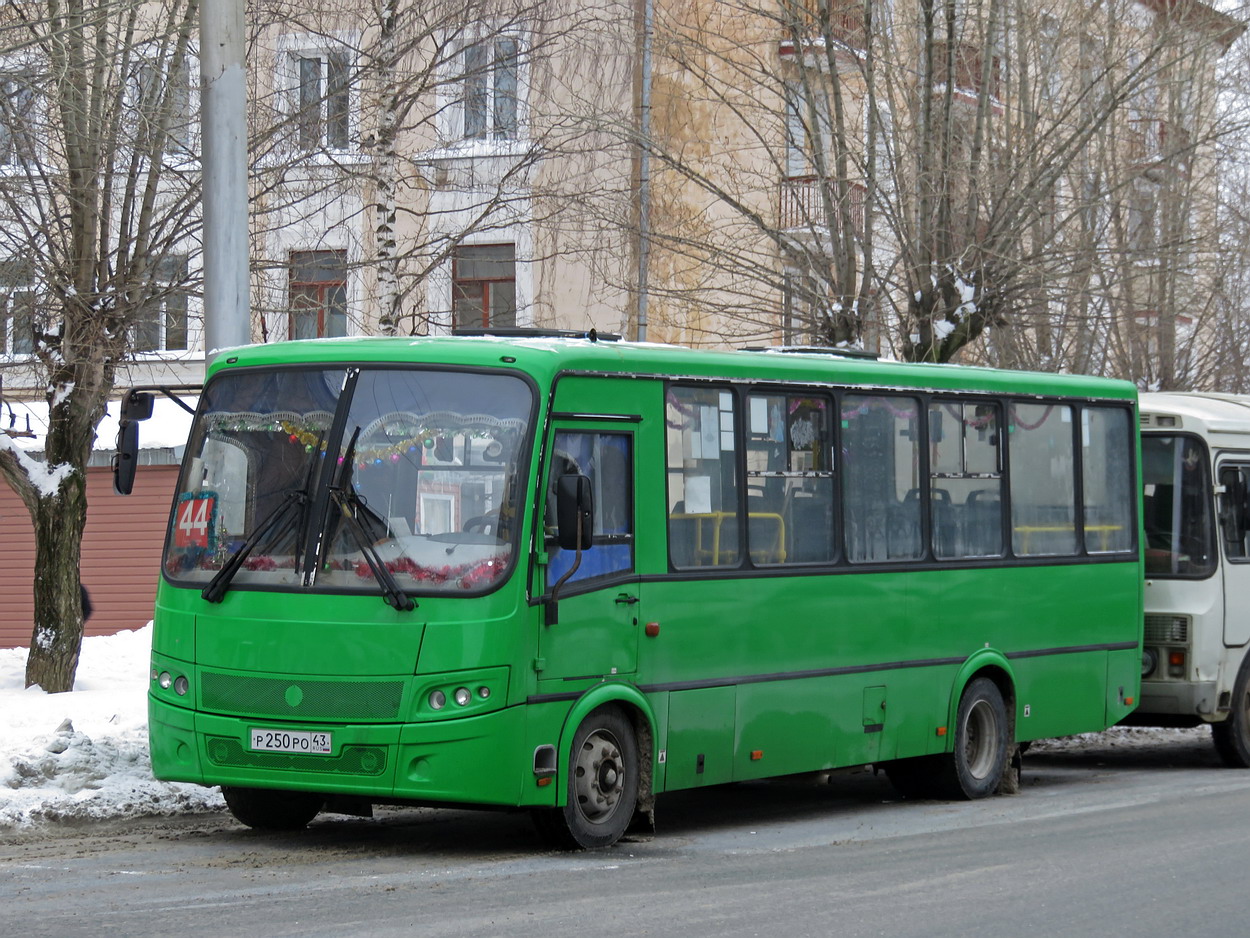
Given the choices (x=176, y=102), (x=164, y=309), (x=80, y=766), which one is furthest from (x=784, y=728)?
(x=164, y=309)

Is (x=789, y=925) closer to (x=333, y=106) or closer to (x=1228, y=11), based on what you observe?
(x=333, y=106)

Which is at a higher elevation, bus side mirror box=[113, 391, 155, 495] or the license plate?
bus side mirror box=[113, 391, 155, 495]

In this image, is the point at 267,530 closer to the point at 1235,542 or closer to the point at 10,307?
the point at 10,307

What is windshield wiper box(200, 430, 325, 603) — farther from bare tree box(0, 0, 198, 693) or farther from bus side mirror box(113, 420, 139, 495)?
bare tree box(0, 0, 198, 693)

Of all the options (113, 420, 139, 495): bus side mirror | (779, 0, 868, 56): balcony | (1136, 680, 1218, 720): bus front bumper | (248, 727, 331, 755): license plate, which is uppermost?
(779, 0, 868, 56): balcony

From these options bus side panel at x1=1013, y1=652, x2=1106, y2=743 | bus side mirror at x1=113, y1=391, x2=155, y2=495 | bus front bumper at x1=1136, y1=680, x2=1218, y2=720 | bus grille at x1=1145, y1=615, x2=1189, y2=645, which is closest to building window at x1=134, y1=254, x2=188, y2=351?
bus side mirror at x1=113, y1=391, x2=155, y2=495

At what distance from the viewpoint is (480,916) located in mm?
7824

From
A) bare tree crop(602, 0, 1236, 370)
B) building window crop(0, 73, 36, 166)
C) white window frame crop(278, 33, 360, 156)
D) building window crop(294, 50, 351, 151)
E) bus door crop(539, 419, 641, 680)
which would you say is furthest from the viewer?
bare tree crop(602, 0, 1236, 370)

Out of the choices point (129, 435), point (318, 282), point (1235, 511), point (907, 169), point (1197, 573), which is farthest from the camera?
point (907, 169)

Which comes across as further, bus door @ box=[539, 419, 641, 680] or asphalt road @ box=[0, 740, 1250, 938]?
bus door @ box=[539, 419, 641, 680]

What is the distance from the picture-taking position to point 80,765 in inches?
455

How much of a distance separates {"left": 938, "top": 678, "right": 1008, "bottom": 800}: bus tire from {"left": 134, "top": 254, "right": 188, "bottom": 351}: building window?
24.0ft

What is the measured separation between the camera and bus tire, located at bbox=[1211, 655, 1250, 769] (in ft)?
50.9

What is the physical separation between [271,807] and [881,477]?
14.2 ft
